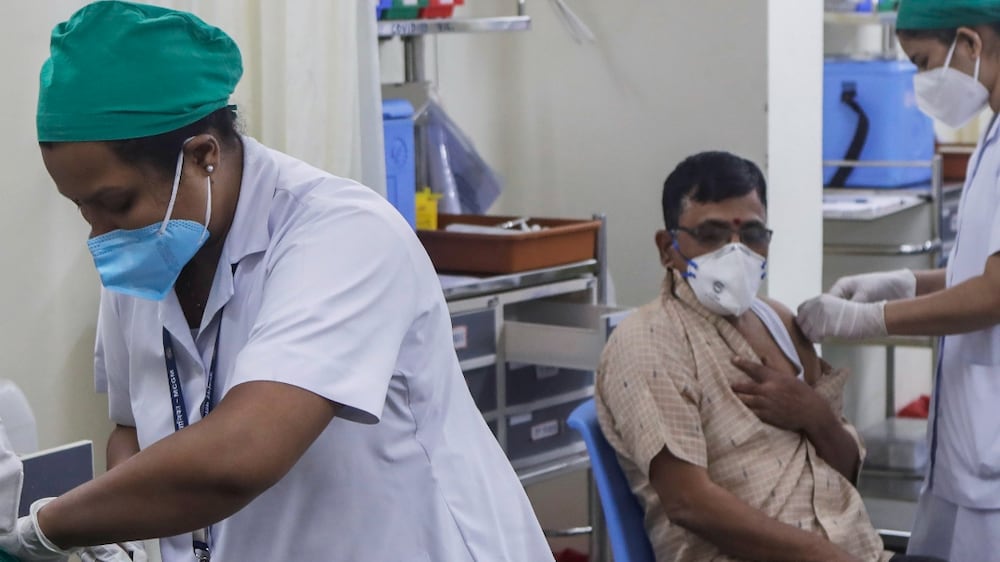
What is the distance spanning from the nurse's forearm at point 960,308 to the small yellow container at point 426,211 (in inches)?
46.0

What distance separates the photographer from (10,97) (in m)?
2.17

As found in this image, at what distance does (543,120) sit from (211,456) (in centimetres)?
280

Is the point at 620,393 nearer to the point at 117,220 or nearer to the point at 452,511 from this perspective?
the point at 452,511

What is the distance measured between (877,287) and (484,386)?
840mm

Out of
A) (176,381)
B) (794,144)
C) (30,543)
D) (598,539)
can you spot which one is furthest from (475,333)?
(30,543)

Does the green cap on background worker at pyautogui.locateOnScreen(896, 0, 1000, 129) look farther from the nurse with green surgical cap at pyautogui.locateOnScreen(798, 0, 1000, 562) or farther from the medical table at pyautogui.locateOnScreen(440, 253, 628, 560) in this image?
the medical table at pyautogui.locateOnScreen(440, 253, 628, 560)

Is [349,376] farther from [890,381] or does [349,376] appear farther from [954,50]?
[890,381]

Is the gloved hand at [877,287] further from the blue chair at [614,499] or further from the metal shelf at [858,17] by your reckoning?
the metal shelf at [858,17]

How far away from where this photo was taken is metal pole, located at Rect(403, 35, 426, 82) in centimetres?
312

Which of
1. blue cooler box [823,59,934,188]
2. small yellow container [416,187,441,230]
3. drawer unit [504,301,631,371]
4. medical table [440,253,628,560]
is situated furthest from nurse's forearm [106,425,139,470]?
blue cooler box [823,59,934,188]

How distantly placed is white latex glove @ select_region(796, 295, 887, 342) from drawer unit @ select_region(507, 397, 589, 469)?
31.7 inches

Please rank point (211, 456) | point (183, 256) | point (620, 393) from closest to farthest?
point (211, 456) → point (183, 256) → point (620, 393)

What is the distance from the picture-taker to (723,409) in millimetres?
2035

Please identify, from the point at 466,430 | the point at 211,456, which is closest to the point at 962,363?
the point at 466,430
